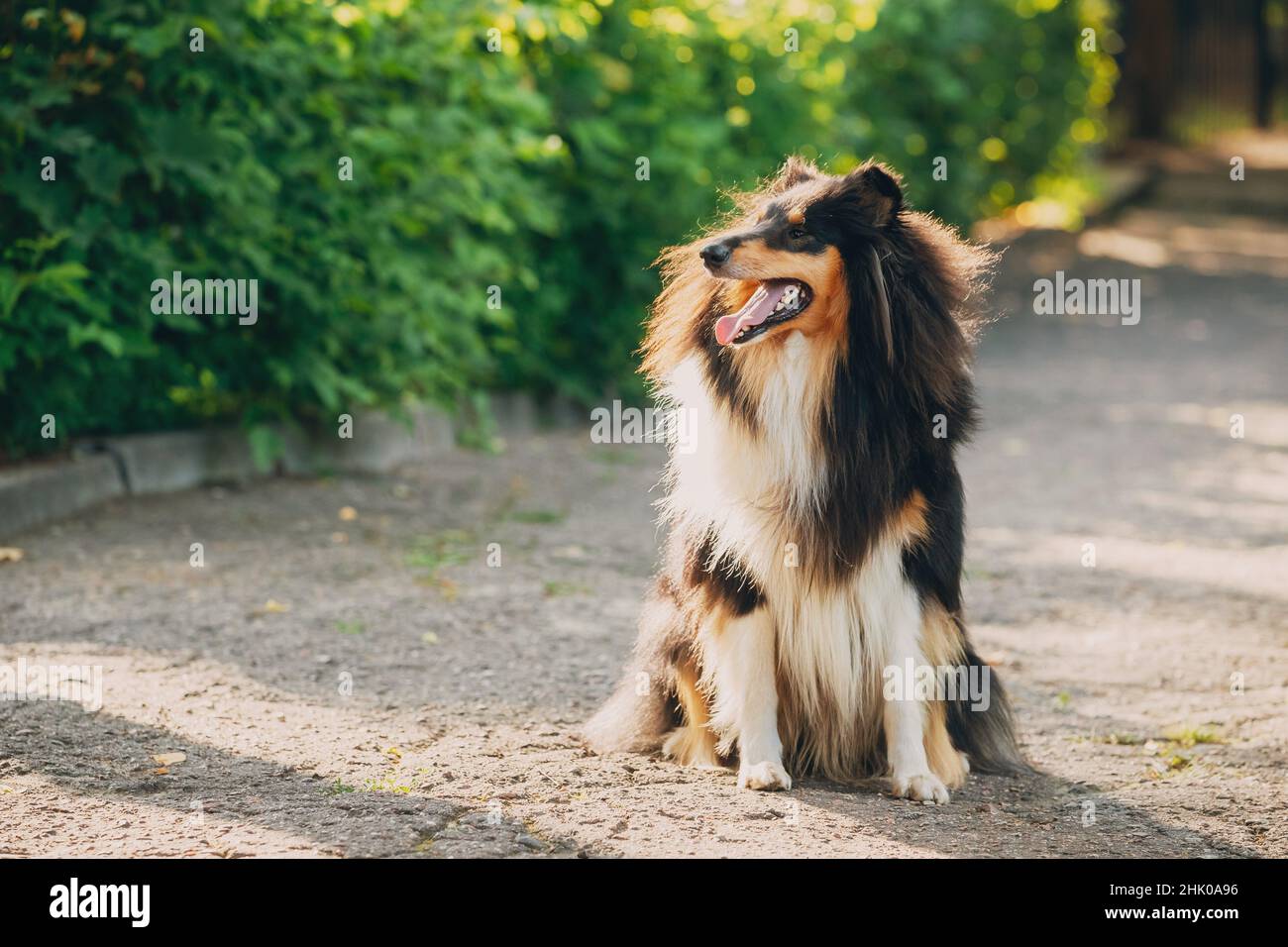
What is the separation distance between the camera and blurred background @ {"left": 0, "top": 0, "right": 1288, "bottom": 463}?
280 inches

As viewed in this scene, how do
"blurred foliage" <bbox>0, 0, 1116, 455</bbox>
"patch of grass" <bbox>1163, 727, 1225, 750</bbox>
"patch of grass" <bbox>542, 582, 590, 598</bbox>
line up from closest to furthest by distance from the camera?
"patch of grass" <bbox>1163, 727, 1225, 750</bbox>
"patch of grass" <bbox>542, 582, 590, 598</bbox>
"blurred foliage" <bbox>0, 0, 1116, 455</bbox>

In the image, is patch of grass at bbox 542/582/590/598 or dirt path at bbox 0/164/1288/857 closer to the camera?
dirt path at bbox 0/164/1288/857

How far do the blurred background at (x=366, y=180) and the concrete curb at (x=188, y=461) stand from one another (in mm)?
145

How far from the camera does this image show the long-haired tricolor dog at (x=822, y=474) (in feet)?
14.0

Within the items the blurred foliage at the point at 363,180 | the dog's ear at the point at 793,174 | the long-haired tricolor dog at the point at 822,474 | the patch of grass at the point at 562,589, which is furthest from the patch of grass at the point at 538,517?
the dog's ear at the point at 793,174

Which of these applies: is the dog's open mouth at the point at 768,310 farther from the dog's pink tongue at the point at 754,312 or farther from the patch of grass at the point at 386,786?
the patch of grass at the point at 386,786

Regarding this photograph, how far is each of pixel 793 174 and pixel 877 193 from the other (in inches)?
15.1

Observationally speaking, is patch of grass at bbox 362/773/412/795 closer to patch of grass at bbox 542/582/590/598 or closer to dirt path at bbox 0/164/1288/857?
dirt path at bbox 0/164/1288/857

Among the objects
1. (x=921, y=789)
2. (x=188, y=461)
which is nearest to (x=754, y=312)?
(x=921, y=789)

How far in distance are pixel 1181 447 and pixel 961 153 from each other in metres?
7.50

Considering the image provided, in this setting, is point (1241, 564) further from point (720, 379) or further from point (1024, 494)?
point (720, 379)

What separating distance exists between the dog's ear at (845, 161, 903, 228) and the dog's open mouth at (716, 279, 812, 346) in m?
0.29

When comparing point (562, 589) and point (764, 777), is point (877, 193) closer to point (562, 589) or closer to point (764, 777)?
point (764, 777)

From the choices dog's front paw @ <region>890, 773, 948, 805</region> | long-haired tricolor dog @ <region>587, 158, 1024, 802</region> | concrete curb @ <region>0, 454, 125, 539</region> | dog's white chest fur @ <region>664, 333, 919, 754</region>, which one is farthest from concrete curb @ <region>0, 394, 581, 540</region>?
dog's front paw @ <region>890, 773, 948, 805</region>
